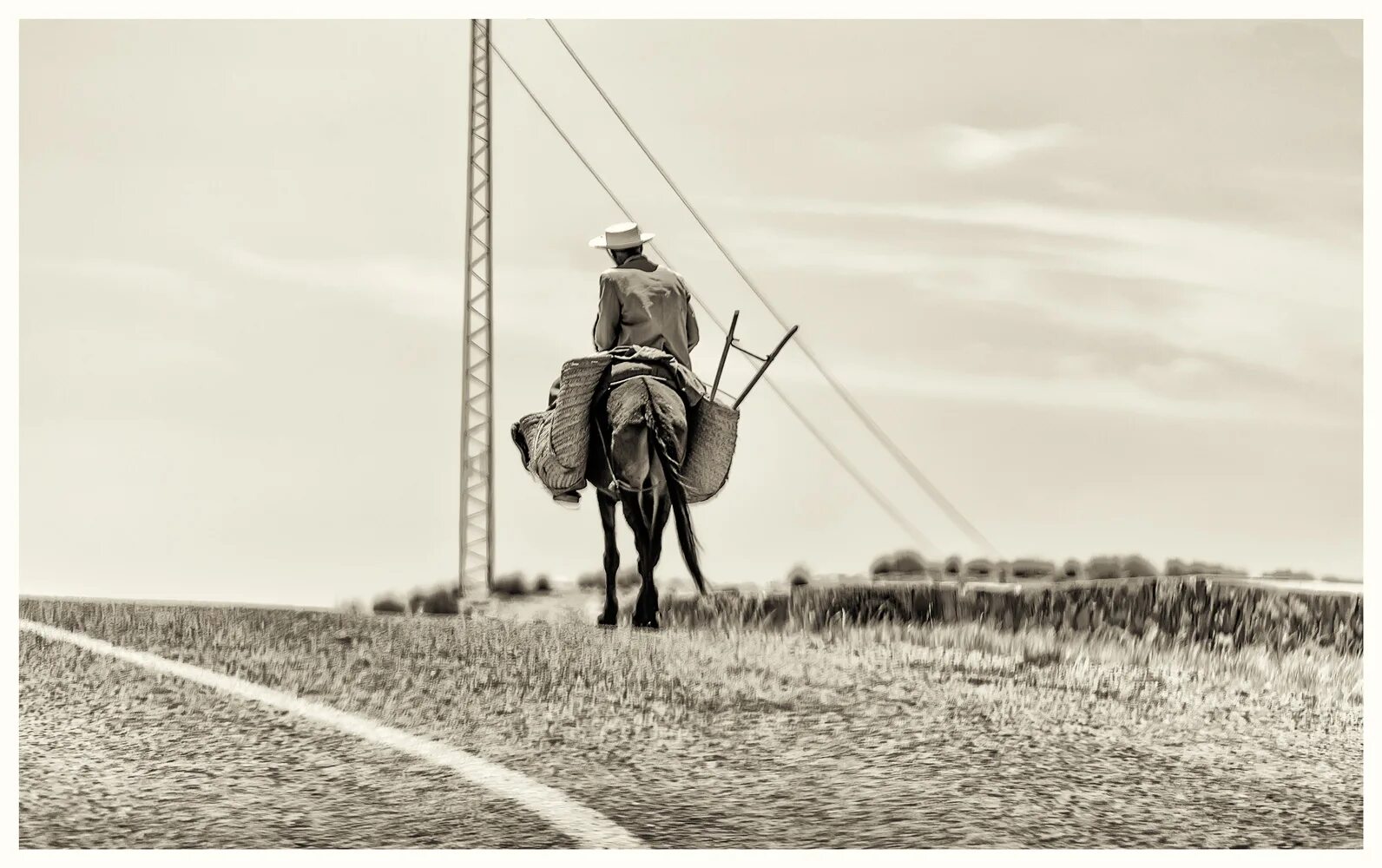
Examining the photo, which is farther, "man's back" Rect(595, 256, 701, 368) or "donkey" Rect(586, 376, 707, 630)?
"man's back" Rect(595, 256, 701, 368)

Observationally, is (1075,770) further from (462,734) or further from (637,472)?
(637,472)

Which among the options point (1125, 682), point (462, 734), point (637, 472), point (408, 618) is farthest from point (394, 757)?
point (408, 618)

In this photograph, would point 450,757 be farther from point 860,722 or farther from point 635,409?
point 635,409

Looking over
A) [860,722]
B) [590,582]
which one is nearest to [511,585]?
[590,582]

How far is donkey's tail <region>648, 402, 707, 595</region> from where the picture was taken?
11797 millimetres

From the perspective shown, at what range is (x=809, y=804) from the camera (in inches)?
247

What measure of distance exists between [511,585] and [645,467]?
585cm

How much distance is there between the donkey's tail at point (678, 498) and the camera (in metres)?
11.8

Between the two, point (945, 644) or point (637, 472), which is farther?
point (637, 472)

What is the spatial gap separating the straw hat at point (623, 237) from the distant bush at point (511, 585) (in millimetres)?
5995

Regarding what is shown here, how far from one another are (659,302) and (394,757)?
5.47 meters

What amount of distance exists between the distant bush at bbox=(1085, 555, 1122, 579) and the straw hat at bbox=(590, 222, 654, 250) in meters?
5.83

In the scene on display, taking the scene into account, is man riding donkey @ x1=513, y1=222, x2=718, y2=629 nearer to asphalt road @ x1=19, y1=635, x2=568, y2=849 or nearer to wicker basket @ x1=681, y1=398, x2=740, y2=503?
wicker basket @ x1=681, y1=398, x2=740, y2=503

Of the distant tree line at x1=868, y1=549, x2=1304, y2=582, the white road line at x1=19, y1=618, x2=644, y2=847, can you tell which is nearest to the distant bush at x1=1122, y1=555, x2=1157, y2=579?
the distant tree line at x1=868, y1=549, x2=1304, y2=582
